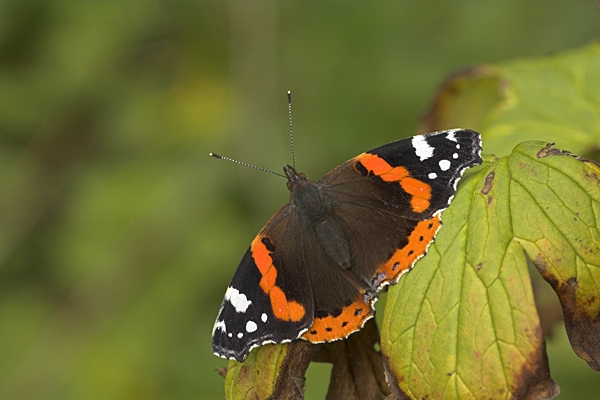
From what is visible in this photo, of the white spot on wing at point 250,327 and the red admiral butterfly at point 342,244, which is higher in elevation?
the red admiral butterfly at point 342,244

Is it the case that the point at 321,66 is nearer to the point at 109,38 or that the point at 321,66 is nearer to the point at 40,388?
the point at 109,38

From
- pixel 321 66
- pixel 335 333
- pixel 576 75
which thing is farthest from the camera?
pixel 321 66

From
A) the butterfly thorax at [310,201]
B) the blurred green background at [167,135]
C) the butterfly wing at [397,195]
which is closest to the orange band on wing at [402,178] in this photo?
the butterfly wing at [397,195]

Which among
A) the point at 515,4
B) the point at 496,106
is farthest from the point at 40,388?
the point at 515,4

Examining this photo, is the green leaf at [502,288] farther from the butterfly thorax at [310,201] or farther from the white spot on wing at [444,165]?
the butterfly thorax at [310,201]

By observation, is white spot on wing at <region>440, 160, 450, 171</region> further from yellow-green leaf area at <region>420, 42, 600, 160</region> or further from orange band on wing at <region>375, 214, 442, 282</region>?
yellow-green leaf area at <region>420, 42, 600, 160</region>

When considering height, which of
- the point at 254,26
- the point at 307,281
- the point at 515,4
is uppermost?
the point at 515,4

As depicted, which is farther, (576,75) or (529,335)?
→ (576,75)

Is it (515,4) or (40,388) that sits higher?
(515,4)
